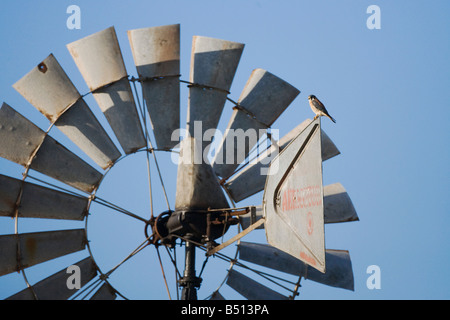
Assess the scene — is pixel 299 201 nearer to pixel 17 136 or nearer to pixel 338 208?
pixel 338 208

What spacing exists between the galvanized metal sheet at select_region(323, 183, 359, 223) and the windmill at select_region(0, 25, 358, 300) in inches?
0.6

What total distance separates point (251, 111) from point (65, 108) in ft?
9.05

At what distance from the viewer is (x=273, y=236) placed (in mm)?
7141

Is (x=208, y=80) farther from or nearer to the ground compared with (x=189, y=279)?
farther from the ground

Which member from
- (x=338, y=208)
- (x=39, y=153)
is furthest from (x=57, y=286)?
(x=338, y=208)

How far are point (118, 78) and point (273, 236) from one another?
3.86m

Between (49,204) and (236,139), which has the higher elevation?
(236,139)

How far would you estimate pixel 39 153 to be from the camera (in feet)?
31.4

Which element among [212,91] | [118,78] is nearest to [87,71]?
[118,78]

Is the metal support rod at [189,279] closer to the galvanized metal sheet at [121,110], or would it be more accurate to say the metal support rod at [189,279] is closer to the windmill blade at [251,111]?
the windmill blade at [251,111]

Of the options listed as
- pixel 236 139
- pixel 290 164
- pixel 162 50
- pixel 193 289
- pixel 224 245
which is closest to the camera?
pixel 290 164

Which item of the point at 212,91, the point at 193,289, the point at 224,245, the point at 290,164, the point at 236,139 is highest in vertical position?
the point at 212,91

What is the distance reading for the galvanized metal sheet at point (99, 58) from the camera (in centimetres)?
964

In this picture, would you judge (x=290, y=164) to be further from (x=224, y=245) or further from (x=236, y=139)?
(x=236, y=139)
